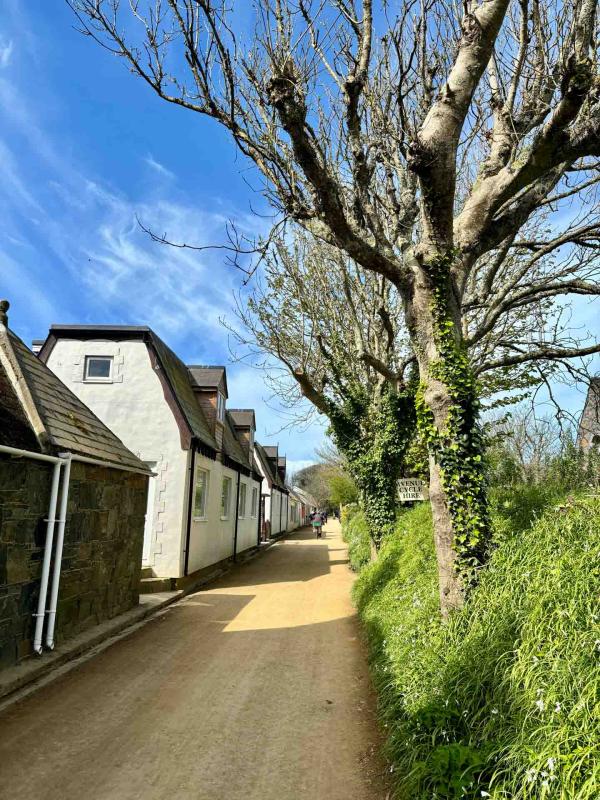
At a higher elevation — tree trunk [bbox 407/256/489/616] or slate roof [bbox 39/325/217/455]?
slate roof [bbox 39/325/217/455]

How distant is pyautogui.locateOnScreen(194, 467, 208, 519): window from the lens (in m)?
13.9

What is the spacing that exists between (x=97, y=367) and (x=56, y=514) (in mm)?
8093

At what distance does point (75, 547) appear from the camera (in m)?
6.77

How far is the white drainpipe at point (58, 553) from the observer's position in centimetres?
600

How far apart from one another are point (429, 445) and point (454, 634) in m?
1.97

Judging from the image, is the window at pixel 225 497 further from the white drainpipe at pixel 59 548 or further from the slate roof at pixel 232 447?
the white drainpipe at pixel 59 548

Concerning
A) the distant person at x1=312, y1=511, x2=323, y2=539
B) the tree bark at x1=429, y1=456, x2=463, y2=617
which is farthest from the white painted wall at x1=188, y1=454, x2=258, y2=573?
the distant person at x1=312, y1=511, x2=323, y2=539

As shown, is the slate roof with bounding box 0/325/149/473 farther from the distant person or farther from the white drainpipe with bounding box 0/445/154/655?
the distant person

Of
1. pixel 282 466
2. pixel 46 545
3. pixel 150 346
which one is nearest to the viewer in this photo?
pixel 46 545

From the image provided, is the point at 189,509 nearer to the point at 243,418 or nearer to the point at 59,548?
the point at 59,548

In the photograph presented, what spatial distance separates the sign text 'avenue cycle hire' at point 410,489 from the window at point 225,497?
6.77 metres

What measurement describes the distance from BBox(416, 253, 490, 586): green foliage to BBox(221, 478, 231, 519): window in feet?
39.6

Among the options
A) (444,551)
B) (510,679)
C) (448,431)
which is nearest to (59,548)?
(444,551)

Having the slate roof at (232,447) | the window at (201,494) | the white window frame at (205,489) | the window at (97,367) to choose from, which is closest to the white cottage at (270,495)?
the slate roof at (232,447)
